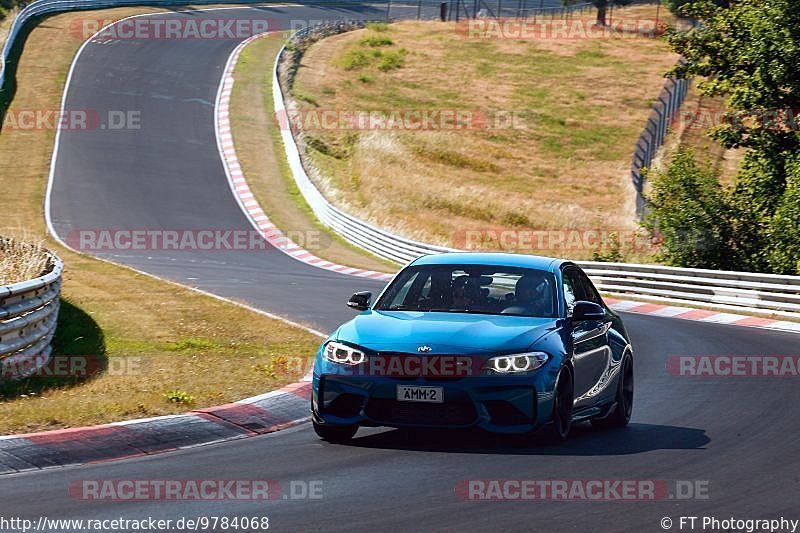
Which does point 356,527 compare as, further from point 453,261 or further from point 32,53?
point 32,53

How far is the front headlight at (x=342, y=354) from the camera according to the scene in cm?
908

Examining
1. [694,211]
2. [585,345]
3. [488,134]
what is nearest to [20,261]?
[585,345]

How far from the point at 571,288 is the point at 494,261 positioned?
2.38 ft

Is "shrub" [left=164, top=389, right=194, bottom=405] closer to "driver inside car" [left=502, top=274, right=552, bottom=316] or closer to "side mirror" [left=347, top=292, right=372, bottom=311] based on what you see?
"side mirror" [left=347, top=292, right=372, bottom=311]

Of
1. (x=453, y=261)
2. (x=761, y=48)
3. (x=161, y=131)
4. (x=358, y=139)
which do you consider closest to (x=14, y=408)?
(x=453, y=261)

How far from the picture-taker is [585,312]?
9734 mm

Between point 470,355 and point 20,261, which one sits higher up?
point 470,355

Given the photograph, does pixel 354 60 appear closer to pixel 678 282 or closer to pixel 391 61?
pixel 391 61

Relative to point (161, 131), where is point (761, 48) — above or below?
above

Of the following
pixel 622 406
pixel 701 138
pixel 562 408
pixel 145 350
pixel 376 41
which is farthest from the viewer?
pixel 376 41

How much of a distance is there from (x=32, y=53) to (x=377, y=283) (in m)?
33.2

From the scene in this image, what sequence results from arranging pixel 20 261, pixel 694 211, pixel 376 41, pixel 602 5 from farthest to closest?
pixel 602 5 → pixel 376 41 → pixel 694 211 → pixel 20 261

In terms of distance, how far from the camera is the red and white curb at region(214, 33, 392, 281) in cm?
3106

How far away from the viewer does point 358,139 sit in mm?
50906
